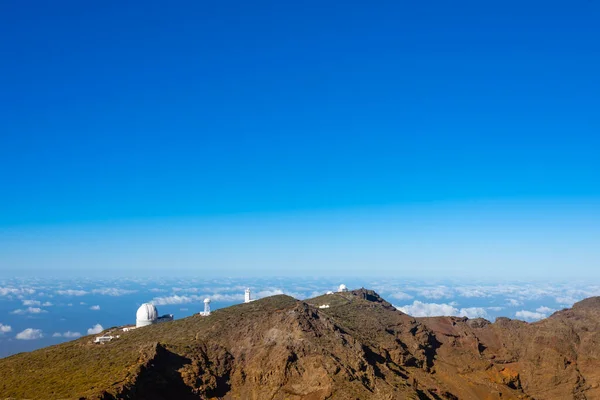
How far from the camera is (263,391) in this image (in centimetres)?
4653

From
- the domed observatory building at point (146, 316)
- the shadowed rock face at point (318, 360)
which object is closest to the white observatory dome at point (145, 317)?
the domed observatory building at point (146, 316)

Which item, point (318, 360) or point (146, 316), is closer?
point (318, 360)

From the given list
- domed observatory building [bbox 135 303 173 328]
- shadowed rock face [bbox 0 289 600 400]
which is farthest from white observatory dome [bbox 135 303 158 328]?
shadowed rock face [bbox 0 289 600 400]

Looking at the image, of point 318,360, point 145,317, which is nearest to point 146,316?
point 145,317

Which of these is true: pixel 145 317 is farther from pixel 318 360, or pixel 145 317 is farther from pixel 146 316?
pixel 318 360

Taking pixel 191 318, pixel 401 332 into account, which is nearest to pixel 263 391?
pixel 191 318

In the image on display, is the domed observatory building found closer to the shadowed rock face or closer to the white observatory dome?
the white observatory dome

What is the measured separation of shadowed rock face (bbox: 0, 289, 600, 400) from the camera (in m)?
42.8

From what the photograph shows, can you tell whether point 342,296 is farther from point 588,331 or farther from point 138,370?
point 138,370

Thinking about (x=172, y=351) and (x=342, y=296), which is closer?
(x=172, y=351)

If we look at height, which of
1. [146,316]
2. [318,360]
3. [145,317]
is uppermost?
[146,316]

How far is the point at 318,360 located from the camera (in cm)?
4869

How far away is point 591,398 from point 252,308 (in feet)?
182

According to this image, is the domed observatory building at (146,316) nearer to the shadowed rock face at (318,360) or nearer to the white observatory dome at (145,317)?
the white observatory dome at (145,317)
